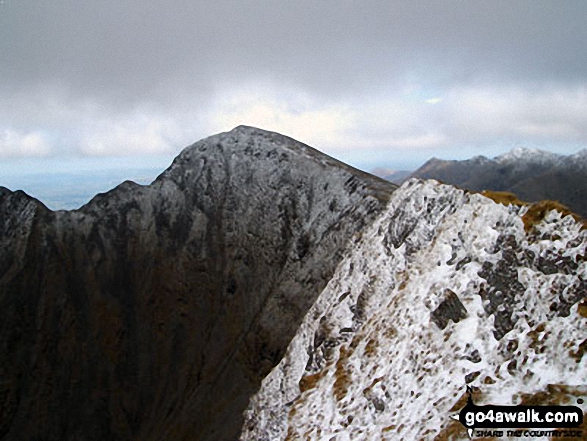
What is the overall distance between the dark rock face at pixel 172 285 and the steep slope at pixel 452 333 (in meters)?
49.0

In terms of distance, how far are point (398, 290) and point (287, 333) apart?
63.6m

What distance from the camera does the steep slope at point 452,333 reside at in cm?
2011

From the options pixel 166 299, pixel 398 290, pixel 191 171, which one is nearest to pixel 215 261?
pixel 166 299

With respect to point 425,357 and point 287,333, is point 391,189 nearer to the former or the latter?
point 287,333

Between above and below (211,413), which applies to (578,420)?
above

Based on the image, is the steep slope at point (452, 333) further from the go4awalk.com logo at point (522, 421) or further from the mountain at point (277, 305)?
the go4awalk.com logo at point (522, 421)

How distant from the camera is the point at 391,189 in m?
92.0

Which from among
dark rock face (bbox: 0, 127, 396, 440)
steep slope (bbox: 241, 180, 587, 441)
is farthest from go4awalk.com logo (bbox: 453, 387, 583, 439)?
dark rock face (bbox: 0, 127, 396, 440)

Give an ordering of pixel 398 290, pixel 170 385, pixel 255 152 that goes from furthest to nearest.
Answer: pixel 255 152 → pixel 170 385 → pixel 398 290

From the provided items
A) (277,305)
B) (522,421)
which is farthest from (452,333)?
(277,305)

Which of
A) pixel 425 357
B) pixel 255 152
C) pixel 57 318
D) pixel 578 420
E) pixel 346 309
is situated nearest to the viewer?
pixel 578 420

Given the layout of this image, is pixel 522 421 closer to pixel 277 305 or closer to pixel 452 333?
pixel 452 333

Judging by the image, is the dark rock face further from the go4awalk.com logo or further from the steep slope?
the go4awalk.com logo

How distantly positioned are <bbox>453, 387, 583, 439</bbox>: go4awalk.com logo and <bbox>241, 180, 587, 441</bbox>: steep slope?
0.42 metres
